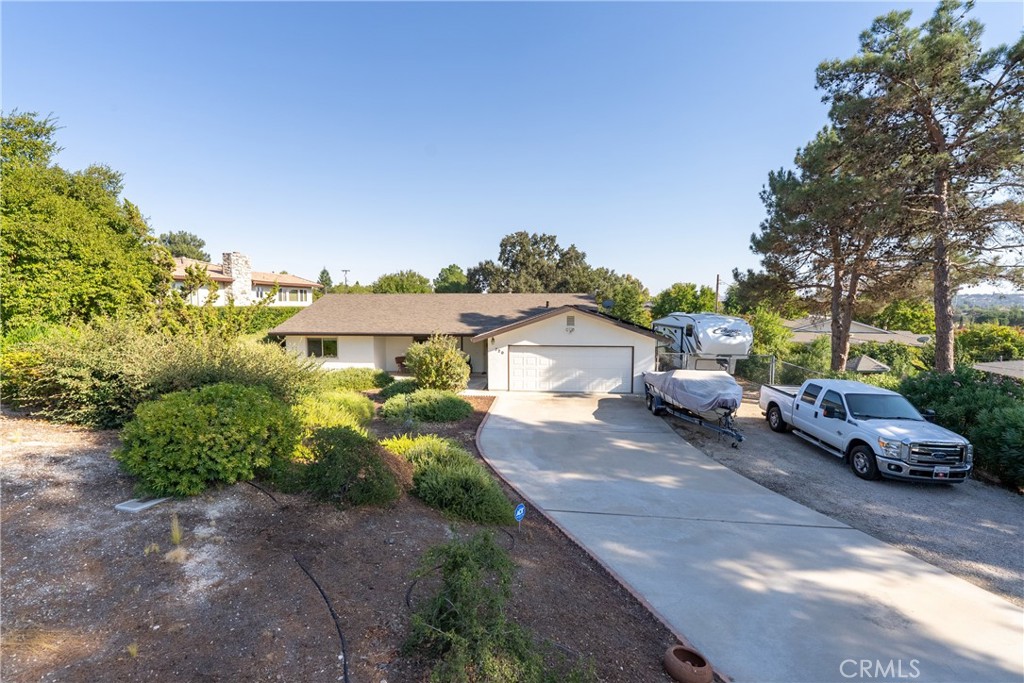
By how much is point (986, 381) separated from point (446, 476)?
14.3 m

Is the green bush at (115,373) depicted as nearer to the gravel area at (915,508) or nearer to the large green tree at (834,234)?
the gravel area at (915,508)

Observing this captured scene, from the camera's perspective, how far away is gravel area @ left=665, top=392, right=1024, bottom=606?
21.0 ft

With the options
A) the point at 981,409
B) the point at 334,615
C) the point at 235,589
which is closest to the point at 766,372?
the point at 981,409

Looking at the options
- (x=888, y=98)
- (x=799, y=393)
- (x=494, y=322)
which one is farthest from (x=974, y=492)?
(x=494, y=322)

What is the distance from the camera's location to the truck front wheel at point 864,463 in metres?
9.36

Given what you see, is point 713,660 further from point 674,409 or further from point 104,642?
point 674,409

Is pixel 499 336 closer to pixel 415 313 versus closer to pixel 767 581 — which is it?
pixel 415 313

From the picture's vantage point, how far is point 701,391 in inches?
489

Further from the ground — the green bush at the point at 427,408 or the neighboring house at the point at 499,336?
the neighboring house at the point at 499,336

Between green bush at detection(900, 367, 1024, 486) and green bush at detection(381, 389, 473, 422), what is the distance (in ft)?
41.3

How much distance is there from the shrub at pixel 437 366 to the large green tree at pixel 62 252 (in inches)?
314

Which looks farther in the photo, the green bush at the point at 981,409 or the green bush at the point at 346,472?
the green bush at the point at 981,409

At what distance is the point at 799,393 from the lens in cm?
1230

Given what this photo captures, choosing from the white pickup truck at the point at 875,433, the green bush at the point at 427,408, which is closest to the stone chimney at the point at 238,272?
the green bush at the point at 427,408
